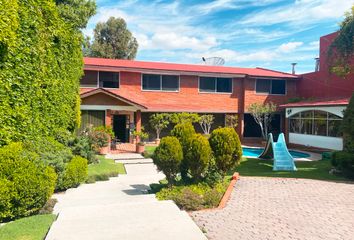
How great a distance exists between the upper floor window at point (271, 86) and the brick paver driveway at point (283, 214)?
56.5ft

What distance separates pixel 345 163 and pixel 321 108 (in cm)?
867

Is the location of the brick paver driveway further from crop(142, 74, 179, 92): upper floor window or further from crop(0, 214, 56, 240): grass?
crop(142, 74, 179, 92): upper floor window

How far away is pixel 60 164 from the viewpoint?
8.46 m

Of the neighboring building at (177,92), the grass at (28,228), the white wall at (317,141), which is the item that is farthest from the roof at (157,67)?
the grass at (28,228)

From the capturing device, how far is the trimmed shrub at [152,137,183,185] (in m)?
8.20

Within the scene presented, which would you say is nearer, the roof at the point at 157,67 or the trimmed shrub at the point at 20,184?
the trimmed shrub at the point at 20,184

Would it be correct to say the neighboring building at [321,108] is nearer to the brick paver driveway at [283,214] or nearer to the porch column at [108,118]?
the brick paver driveway at [283,214]

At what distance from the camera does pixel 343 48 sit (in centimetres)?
1544

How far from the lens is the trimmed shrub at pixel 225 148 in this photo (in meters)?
9.03

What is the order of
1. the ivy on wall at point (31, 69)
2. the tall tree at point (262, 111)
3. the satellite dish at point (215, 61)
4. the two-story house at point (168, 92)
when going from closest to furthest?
1. the ivy on wall at point (31, 69)
2. the two-story house at point (168, 92)
3. the tall tree at point (262, 111)
4. the satellite dish at point (215, 61)

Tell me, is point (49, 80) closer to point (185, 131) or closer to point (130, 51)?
point (185, 131)

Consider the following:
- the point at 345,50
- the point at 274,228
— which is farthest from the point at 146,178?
the point at 345,50

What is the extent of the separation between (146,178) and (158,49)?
2986 cm

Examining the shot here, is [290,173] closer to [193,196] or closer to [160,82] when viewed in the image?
[193,196]
